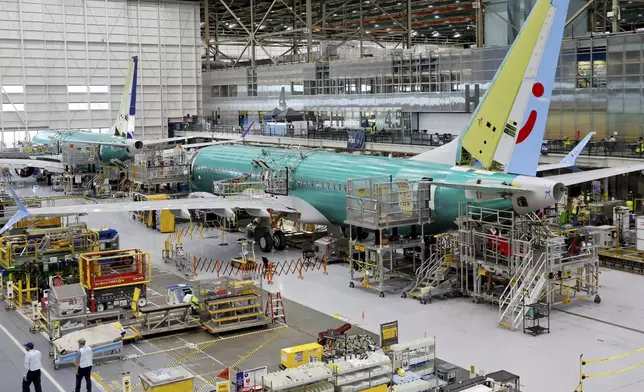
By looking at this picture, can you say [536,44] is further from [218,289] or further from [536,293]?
[218,289]

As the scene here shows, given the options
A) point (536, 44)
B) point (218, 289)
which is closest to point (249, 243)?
point (218, 289)

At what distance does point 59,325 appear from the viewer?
73.5 feet

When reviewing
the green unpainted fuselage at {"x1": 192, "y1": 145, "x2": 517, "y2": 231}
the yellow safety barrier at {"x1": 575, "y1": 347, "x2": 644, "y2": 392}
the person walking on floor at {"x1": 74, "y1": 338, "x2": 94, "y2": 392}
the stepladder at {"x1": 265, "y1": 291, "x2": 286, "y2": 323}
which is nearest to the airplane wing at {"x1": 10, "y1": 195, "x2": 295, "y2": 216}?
the green unpainted fuselage at {"x1": 192, "y1": 145, "x2": 517, "y2": 231}

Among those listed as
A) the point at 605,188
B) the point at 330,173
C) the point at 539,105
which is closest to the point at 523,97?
the point at 539,105

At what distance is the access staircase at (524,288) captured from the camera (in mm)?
23875

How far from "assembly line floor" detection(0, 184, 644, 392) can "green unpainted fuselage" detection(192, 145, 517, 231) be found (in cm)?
407

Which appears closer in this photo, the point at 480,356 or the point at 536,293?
the point at 480,356

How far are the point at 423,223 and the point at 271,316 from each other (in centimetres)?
788

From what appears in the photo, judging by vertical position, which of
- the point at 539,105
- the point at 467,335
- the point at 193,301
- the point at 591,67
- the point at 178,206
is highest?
the point at 591,67

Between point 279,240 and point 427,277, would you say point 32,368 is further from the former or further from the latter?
point 279,240

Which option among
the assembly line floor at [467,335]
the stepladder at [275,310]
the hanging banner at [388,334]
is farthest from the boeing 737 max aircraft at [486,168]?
the stepladder at [275,310]

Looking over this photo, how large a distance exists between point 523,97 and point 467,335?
8342mm

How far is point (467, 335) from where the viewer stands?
2292 centimetres

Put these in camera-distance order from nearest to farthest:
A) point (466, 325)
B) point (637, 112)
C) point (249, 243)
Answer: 1. point (466, 325)
2. point (249, 243)
3. point (637, 112)
